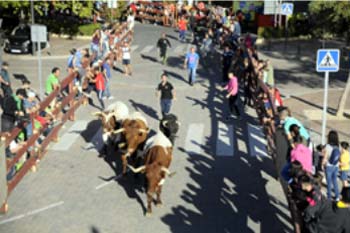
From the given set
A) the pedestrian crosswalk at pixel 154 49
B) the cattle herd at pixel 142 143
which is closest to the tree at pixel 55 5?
the pedestrian crosswalk at pixel 154 49

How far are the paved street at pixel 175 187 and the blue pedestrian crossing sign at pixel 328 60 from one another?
9.02 ft

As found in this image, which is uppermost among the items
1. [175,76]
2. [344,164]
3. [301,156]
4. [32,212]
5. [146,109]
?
[301,156]

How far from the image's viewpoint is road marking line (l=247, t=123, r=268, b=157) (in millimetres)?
16359

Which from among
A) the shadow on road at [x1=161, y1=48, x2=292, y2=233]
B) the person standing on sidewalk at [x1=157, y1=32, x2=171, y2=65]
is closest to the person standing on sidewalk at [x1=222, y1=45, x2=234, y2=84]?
the person standing on sidewalk at [x1=157, y1=32, x2=171, y2=65]

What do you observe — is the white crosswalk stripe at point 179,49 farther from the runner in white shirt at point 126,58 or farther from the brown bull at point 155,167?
the brown bull at point 155,167

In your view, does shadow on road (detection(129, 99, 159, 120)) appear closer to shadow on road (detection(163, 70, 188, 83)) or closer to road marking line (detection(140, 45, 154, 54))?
shadow on road (detection(163, 70, 188, 83))

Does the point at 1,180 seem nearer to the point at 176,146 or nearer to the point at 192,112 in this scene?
the point at 176,146

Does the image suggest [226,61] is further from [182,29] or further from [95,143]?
[182,29]

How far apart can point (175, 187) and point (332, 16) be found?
1043 centimetres

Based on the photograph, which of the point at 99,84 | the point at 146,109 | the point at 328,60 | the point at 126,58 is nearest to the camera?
the point at 328,60

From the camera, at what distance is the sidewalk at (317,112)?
18.4 m

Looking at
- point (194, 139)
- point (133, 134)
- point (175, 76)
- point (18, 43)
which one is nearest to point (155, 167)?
point (133, 134)

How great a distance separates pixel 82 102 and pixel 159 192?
941cm

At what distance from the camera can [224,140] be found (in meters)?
17.6
